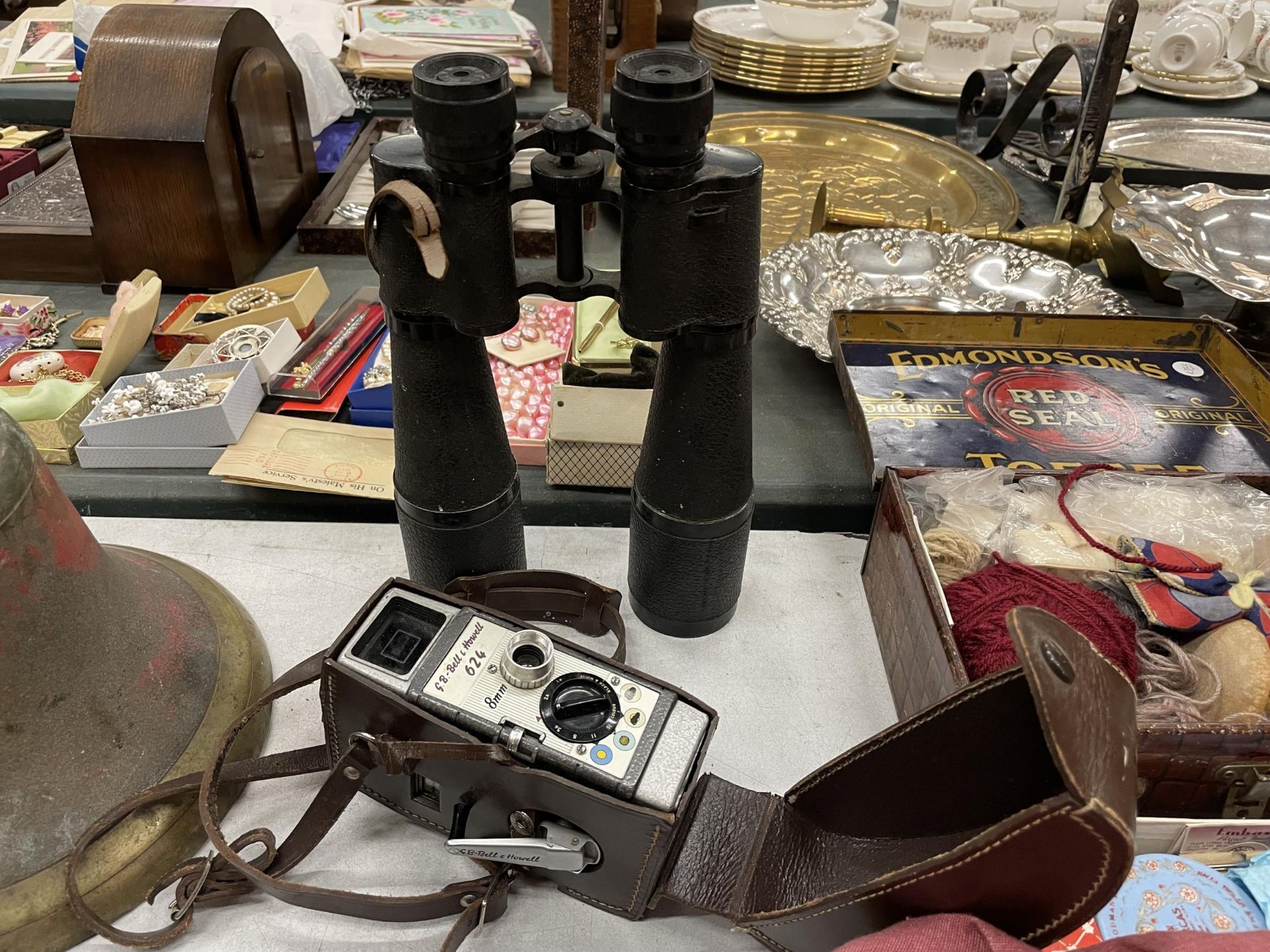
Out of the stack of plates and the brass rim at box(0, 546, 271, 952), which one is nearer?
Result: the brass rim at box(0, 546, 271, 952)

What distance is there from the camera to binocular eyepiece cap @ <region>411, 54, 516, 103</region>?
49 centimetres

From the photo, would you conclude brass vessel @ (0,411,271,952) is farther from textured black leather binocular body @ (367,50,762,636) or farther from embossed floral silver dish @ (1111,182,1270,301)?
embossed floral silver dish @ (1111,182,1270,301)

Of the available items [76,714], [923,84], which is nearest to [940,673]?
[76,714]

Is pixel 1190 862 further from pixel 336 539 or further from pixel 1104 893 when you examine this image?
pixel 336 539

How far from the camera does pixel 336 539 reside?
85 centimetres

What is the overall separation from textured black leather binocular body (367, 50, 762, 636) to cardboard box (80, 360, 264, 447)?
279mm

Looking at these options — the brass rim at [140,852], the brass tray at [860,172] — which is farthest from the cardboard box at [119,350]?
the brass tray at [860,172]

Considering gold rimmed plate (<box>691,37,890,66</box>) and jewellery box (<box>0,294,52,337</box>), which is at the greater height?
gold rimmed plate (<box>691,37,890,66</box>)

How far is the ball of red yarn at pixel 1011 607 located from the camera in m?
0.61

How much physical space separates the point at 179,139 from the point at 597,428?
61cm

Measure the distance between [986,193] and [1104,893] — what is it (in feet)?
3.84

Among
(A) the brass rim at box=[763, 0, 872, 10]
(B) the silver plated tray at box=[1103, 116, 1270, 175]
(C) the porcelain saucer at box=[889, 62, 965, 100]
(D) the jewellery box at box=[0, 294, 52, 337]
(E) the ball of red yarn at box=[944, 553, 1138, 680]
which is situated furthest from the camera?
(C) the porcelain saucer at box=[889, 62, 965, 100]

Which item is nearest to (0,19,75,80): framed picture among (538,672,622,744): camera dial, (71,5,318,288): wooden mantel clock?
(71,5,318,288): wooden mantel clock

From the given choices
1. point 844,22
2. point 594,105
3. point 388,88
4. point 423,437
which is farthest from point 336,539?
point 844,22
